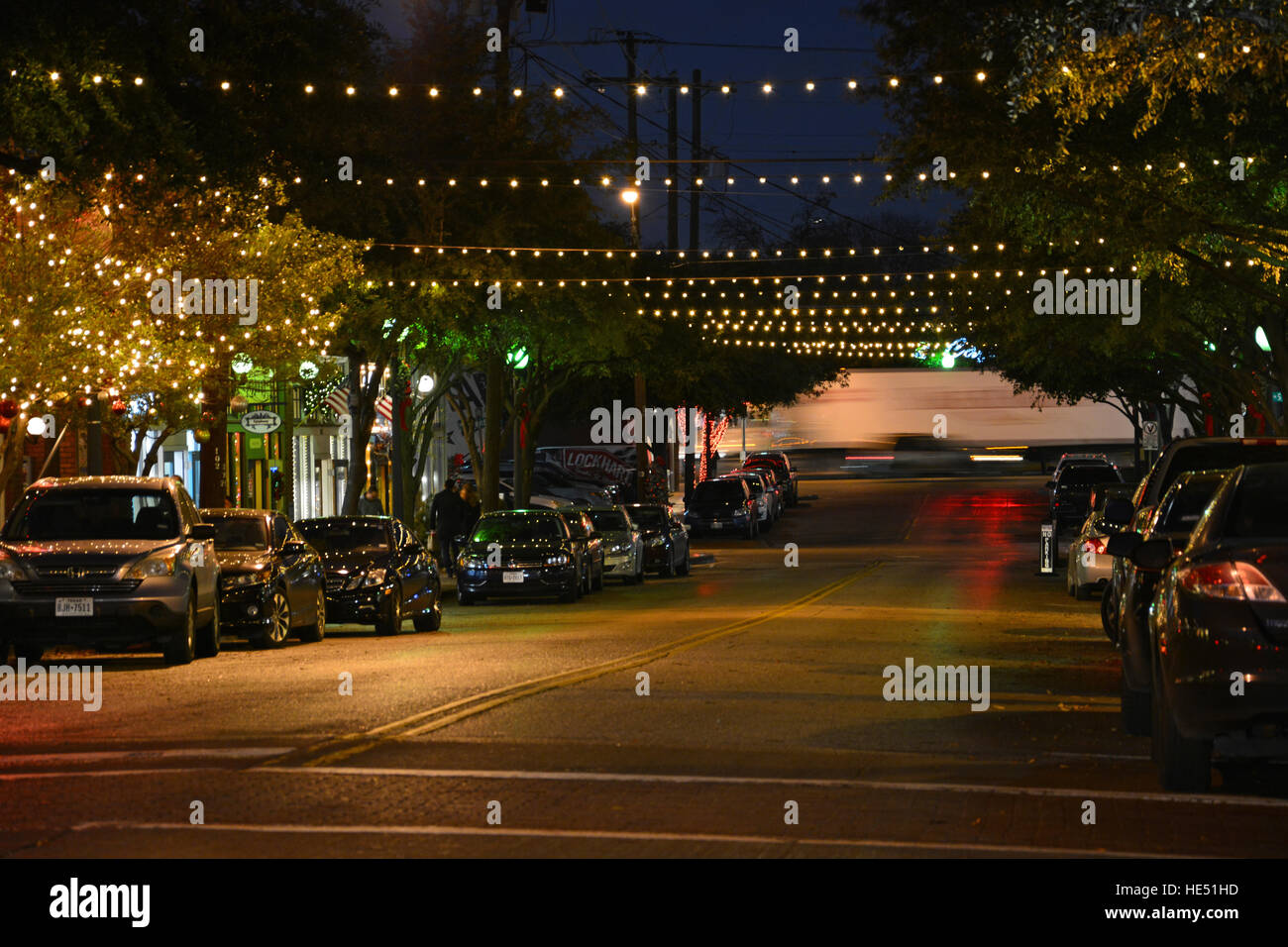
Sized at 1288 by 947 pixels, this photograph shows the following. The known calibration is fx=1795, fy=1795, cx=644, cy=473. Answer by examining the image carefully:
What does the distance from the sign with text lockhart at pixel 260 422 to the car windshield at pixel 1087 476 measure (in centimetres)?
2622

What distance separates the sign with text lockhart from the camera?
30.2 metres

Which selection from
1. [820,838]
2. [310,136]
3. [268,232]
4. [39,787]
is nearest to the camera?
[820,838]

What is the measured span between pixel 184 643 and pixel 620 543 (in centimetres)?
1769

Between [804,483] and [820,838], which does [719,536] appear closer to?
[804,483]

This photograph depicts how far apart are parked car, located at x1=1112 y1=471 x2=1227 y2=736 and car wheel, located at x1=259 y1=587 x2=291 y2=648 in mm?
10097

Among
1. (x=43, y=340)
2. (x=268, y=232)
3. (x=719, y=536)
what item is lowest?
(x=719, y=536)

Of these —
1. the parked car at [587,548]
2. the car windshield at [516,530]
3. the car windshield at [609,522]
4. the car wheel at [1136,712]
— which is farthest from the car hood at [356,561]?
the car wheel at [1136,712]

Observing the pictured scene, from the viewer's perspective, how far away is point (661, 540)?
1481 inches

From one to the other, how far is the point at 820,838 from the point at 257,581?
12459 mm

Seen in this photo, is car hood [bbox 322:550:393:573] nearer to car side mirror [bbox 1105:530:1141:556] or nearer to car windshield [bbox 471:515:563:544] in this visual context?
car windshield [bbox 471:515:563:544]

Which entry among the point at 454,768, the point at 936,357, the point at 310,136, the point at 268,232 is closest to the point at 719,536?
the point at 936,357

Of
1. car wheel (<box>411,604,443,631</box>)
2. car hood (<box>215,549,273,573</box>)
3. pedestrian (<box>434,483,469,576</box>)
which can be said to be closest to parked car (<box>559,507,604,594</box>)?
pedestrian (<box>434,483,469,576</box>)

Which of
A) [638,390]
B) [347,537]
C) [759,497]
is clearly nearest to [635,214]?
[638,390]

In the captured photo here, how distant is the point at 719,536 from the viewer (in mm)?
54438
